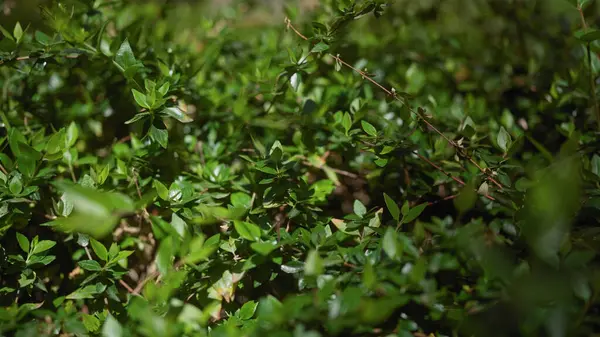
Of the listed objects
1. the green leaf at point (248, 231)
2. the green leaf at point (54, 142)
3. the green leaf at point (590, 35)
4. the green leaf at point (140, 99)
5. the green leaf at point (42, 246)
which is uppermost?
the green leaf at point (590, 35)

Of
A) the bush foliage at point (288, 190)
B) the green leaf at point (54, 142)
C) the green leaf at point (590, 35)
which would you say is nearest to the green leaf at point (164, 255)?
the bush foliage at point (288, 190)

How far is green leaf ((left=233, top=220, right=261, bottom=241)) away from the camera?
3.59 feet

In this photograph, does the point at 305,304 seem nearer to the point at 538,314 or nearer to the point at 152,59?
the point at 538,314

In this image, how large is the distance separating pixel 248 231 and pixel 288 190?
0.20 m

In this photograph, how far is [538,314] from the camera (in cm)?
80

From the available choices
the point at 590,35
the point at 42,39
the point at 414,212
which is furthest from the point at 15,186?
the point at 590,35

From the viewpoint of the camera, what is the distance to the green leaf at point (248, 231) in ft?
3.59

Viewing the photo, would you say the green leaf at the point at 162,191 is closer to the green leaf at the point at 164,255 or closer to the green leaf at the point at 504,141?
the green leaf at the point at 164,255

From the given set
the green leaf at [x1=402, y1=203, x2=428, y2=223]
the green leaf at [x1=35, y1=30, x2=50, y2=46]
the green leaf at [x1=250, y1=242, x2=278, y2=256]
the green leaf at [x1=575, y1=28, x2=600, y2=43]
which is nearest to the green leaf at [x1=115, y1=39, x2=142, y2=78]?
the green leaf at [x1=35, y1=30, x2=50, y2=46]

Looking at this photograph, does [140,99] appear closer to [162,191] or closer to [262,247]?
[162,191]

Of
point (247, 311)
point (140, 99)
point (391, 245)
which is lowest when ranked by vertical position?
point (247, 311)

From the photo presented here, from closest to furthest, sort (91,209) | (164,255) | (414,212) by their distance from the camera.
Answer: (91,209) → (164,255) → (414,212)

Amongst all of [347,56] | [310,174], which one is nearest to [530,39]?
[347,56]

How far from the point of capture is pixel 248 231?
1112 mm
